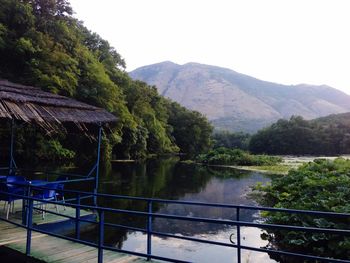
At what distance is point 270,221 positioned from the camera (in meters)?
10.4

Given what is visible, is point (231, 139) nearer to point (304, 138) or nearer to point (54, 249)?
point (304, 138)

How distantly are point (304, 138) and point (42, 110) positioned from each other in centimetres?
7242

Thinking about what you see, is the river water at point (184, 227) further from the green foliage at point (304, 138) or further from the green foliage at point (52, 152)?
the green foliage at point (304, 138)

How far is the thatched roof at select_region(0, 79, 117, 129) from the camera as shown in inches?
304

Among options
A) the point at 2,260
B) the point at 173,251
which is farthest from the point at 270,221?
the point at 2,260

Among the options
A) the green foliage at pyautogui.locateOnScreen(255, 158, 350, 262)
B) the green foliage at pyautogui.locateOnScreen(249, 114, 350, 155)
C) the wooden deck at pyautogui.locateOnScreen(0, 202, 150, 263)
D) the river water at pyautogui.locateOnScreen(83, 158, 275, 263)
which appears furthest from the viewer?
the green foliage at pyautogui.locateOnScreen(249, 114, 350, 155)

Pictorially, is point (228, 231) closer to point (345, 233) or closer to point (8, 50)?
point (345, 233)

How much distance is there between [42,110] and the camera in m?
8.53

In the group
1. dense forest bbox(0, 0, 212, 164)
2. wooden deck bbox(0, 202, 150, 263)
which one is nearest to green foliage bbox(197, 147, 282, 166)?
dense forest bbox(0, 0, 212, 164)

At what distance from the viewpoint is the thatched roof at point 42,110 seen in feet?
25.4

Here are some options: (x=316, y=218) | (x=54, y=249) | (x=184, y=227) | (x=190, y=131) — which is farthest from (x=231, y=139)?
(x=54, y=249)

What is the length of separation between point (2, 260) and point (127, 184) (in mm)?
15273

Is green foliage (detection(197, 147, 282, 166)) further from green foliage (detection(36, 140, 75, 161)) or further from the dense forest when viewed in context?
green foliage (detection(36, 140, 75, 161))

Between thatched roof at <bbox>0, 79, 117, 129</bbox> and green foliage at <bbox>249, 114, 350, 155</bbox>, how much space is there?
231 feet
